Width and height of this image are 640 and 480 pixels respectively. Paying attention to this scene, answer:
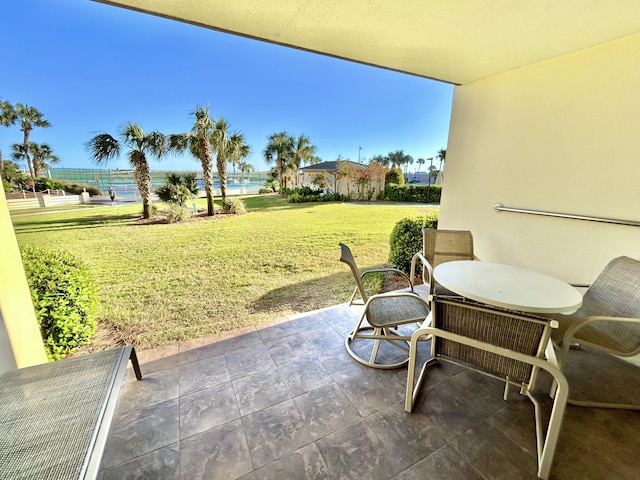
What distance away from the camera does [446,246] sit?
2.71m

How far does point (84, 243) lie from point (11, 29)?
12.3 ft

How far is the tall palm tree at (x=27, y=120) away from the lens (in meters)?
2.34

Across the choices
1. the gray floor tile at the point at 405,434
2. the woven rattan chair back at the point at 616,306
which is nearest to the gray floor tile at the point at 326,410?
the gray floor tile at the point at 405,434

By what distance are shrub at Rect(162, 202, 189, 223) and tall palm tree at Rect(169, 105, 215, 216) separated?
0.85 meters

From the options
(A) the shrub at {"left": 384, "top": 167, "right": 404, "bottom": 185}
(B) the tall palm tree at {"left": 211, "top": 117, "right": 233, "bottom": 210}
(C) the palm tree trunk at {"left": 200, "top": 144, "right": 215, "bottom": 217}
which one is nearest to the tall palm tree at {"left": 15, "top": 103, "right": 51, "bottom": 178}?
(C) the palm tree trunk at {"left": 200, "top": 144, "right": 215, "bottom": 217}

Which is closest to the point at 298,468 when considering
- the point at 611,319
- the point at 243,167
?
the point at 611,319

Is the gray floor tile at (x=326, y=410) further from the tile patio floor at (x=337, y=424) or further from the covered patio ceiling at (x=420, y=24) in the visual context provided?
the covered patio ceiling at (x=420, y=24)

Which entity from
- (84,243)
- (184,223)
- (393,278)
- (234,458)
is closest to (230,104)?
(184,223)

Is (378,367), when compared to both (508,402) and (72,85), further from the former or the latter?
(72,85)

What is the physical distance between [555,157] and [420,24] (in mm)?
1720

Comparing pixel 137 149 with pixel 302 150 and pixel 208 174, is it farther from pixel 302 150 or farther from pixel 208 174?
pixel 302 150

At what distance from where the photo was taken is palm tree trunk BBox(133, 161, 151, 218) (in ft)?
20.4

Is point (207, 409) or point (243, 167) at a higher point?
point (243, 167)

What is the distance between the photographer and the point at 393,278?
413cm
